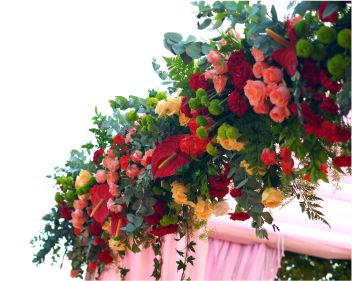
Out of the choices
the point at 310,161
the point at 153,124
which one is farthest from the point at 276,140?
the point at 153,124

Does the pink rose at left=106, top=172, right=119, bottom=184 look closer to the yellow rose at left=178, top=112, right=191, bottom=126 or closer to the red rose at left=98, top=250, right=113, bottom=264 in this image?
the yellow rose at left=178, top=112, right=191, bottom=126

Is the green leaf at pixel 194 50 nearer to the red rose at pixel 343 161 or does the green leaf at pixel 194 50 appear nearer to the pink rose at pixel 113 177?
the red rose at pixel 343 161

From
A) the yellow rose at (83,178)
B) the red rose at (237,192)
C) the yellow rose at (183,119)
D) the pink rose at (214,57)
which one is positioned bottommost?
the red rose at (237,192)

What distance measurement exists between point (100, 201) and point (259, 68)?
1012mm

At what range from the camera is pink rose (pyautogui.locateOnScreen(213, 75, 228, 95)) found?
1.44 meters

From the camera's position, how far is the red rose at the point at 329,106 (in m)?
1.23

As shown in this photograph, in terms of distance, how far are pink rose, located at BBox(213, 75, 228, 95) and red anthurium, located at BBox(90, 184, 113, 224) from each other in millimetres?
788

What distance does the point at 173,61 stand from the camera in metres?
1.62

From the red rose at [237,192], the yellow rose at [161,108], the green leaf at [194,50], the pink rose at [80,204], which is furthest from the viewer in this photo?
the pink rose at [80,204]

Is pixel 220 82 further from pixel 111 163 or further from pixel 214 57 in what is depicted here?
pixel 111 163

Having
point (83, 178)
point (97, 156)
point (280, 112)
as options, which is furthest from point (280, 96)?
point (83, 178)

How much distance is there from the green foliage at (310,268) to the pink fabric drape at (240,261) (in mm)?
99

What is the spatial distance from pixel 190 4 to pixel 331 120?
1.35 feet

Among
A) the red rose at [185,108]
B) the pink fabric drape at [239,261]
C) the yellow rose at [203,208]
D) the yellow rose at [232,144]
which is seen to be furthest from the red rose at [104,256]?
the yellow rose at [232,144]
